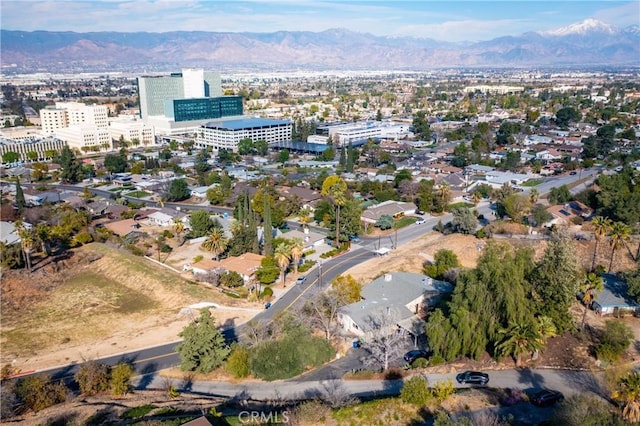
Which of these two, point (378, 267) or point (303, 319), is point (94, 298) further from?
point (378, 267)

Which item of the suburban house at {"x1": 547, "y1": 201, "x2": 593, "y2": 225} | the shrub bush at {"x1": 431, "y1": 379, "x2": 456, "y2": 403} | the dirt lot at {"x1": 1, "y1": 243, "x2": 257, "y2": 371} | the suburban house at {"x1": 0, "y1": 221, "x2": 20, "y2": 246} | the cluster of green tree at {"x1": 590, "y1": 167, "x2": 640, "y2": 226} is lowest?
the dirt lot at {"x1": 1, "y1": 243, "x2": 257, "y2": 371}

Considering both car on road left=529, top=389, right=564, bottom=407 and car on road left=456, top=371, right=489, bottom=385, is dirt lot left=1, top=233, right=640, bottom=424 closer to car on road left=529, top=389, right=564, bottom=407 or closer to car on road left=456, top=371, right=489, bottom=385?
car on road left=456, top=371, right=489, bottom=385

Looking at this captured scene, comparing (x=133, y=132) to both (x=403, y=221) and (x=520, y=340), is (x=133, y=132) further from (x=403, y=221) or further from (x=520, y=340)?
(x=520, y=340)

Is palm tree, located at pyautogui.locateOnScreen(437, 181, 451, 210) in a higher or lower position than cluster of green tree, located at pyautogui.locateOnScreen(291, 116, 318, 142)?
lower

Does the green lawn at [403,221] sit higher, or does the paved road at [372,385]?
the green lawn at [403,221]

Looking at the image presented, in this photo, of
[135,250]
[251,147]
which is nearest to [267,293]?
[135,250]

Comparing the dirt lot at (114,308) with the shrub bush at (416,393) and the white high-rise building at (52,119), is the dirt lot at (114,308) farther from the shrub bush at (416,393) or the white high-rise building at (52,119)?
the white high-rise building at (52,119)

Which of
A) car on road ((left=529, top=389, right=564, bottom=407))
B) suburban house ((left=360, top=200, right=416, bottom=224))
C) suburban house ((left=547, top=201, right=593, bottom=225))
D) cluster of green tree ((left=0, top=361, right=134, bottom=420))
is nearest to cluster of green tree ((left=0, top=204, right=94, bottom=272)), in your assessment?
cluster of green tree ((left=0, top=361, right=134, bottom=420))

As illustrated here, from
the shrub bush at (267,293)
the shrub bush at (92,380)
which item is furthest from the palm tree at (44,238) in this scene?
the shrub bush at (92,380)
